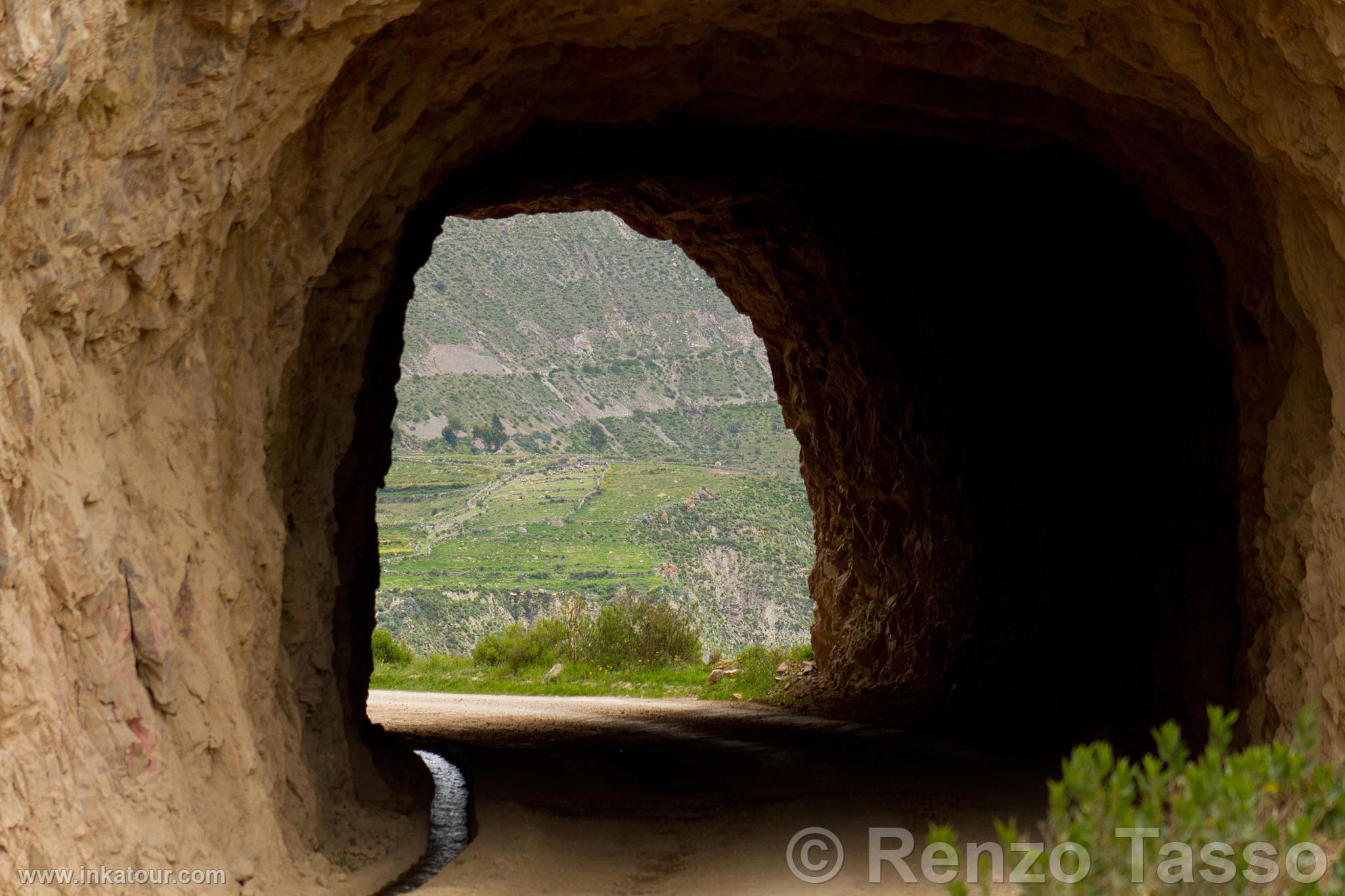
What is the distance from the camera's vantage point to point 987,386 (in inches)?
580

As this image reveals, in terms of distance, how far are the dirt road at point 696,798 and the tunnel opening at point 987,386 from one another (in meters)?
1.59

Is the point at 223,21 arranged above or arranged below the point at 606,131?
below

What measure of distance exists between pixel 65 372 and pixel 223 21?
180cm

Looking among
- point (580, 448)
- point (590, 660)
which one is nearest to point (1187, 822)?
point (590, 660)

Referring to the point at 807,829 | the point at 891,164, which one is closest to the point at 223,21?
the point at 807,829

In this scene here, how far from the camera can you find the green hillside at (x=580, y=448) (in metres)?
45.1

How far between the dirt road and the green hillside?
21.6 meters

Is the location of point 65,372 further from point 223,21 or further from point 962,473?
point 962,473

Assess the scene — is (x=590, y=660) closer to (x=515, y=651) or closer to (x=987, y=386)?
(x=515, y=651)

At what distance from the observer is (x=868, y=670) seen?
17078mm

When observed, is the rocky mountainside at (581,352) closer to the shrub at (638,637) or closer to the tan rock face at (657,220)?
the shrub at (638,637)

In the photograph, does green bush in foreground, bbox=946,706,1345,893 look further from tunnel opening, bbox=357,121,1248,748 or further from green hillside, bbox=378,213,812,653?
green hillside, bbox=378,213,812,653

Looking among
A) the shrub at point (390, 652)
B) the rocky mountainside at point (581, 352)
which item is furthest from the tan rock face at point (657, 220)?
the rocky mountainside at point (581, 352)

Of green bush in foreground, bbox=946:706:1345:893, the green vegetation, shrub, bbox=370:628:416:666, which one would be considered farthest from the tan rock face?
shrub, bbox=370:628:416:666
